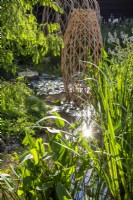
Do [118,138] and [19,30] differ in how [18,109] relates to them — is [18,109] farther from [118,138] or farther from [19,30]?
[118,138]

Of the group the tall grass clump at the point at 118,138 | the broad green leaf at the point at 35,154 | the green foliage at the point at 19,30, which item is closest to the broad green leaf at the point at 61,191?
the broad green leaf at the point at 35,154

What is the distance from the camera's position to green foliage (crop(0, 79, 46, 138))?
3.12 meters

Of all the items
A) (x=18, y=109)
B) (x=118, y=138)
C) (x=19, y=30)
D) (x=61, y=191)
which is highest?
(x=19, y=30)

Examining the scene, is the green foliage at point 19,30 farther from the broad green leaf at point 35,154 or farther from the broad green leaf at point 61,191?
the broad green leaf at point 61,191

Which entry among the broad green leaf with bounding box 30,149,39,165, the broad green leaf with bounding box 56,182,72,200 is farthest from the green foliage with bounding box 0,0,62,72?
the broad green leaf with bounding box 56,182,72,200

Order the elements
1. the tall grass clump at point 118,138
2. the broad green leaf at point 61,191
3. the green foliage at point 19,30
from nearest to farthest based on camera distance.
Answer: the broad green leaf at point 61,191 → the tall grass clump at point 118,138 → the green foliage at point 19,30

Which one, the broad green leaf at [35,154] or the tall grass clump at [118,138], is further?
the tall grass clump at [118,138]

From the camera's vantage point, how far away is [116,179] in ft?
9.17

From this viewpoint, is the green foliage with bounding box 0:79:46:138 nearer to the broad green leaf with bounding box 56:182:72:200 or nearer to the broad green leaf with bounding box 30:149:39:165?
the broad green leaf with bounding box 30:149:39:165

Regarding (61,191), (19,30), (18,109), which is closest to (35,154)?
(61,191)

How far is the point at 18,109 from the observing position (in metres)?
4.69

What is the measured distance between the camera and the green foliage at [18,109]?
312 centimetres

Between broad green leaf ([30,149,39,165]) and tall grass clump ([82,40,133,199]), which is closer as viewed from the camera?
broad green leaf ([30,149,39,165])

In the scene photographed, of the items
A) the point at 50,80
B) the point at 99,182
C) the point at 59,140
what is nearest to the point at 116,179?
the point at 99,182
